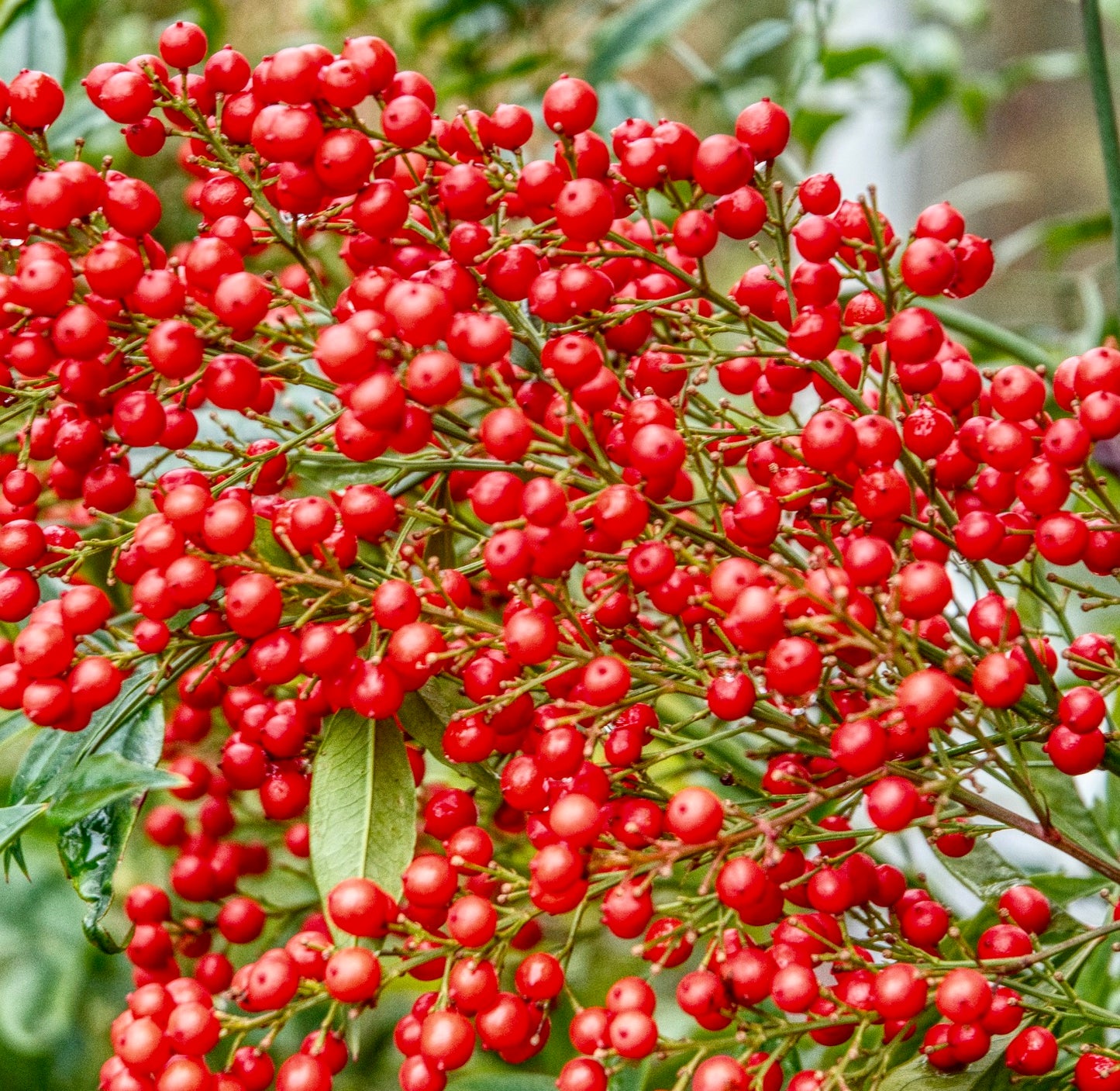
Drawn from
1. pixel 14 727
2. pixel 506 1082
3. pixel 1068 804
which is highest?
pixel 14 727

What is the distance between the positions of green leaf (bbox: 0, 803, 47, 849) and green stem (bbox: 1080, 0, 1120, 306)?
29.1 inches

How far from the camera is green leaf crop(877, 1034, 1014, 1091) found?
67 cm

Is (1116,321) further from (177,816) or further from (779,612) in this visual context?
(177,816)

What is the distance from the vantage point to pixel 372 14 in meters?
1.88

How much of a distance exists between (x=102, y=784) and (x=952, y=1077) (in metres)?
0.47

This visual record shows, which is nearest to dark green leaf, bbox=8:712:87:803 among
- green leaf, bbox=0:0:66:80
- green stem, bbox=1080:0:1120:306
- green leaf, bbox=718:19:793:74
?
green leaf, bbox=0:0:66:80

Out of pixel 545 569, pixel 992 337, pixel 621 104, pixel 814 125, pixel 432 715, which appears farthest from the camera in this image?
pixel 814 125

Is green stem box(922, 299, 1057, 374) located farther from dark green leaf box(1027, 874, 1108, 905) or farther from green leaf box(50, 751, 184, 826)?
green leaf box(50, 751, 184, 826)

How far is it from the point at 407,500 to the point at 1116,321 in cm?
87

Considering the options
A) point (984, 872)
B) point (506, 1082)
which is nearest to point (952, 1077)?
point (984, 872)

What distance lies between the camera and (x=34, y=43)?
108cm

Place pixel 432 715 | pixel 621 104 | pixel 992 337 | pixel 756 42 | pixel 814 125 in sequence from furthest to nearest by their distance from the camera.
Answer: pixel 814 125 → pixel 756 42 → pixel 621 104 → pixel 992 337 → pixel 432 715

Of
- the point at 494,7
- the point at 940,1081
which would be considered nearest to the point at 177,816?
the point at 940,1081

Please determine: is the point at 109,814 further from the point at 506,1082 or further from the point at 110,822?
the point at 506,1082
